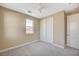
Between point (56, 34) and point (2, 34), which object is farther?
point (56, 34)

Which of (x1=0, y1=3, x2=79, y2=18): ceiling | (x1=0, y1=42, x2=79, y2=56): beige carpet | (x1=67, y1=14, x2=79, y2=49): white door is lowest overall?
(x1=0, y1=42, x2=79, y2=56): beige carpet

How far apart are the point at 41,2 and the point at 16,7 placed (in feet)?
1.65

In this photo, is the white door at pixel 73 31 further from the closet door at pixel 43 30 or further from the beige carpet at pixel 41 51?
the closet door at pixel 43 30

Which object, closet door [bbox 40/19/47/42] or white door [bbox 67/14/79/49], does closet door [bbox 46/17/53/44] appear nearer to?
closet door [bbox 40/19/47/42]

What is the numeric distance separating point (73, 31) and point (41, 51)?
2.64 feet

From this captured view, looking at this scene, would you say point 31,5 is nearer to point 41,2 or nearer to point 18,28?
point 41,2

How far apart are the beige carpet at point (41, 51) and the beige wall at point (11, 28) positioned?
137mm

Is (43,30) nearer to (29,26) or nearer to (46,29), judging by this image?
(46,29)

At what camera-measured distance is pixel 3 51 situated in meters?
1.52

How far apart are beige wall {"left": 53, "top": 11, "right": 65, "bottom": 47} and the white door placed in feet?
0.41

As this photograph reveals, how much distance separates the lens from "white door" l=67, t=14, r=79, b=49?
162 cm

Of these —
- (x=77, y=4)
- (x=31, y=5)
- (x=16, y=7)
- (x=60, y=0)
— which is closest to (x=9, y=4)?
(x=16, y=7)

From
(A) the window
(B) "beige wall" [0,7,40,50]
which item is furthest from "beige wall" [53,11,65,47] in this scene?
(B) "beige wall" [0,7,40,50]

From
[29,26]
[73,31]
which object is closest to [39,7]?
[29,26]
